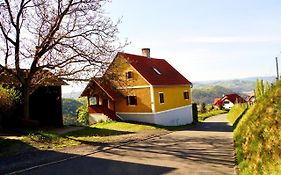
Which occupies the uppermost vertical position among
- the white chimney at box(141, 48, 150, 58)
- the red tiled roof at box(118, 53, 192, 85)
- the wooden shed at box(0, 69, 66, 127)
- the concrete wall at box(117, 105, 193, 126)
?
the white chimney at box(141, 48, 150, 58)

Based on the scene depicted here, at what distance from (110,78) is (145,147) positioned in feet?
23.8

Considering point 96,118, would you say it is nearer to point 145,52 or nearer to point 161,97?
point 161,97

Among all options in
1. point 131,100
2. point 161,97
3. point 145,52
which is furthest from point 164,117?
point 145,52

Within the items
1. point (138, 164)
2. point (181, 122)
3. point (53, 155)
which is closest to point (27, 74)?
point (53, 155)

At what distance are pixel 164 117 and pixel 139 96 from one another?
3.60 meters

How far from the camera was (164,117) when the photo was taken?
33906mm

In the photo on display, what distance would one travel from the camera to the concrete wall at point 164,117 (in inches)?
1267

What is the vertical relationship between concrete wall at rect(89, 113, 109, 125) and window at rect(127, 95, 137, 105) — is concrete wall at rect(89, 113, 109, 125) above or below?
below

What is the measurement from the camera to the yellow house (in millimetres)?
32191

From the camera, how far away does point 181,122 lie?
38.1 metres

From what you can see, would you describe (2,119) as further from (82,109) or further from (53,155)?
(82,109)

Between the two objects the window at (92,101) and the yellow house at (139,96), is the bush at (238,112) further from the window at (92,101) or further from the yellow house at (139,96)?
the window at (92,101)

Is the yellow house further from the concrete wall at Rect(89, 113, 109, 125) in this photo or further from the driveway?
the driveway

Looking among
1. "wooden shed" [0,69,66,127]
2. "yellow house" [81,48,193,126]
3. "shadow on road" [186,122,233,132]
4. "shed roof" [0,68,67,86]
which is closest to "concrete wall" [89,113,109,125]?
"yellow house" [81,48,193,126]
